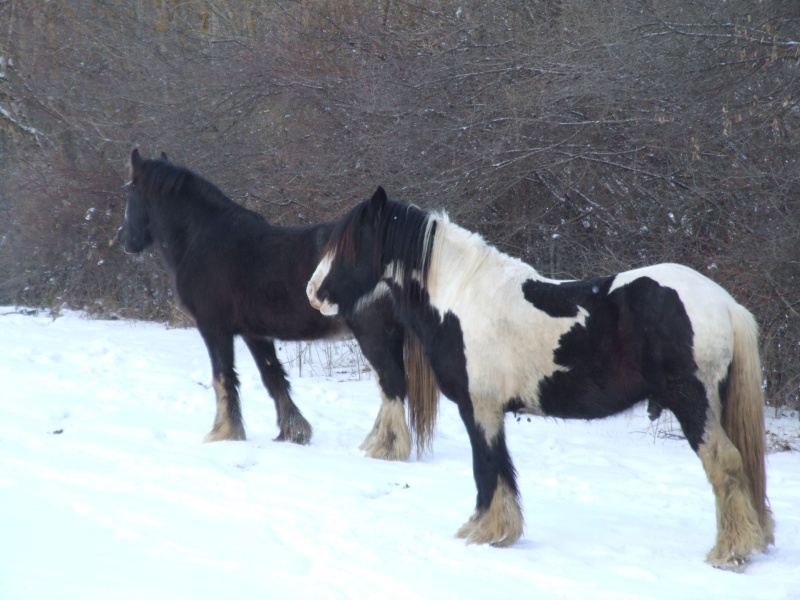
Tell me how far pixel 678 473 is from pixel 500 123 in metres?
4.45

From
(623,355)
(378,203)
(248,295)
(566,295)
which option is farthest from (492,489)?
(248,295)

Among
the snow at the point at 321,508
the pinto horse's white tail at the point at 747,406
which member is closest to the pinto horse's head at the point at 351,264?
the snow at the point at 321,508

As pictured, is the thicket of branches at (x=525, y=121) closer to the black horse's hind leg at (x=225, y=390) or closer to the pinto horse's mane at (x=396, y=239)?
the black horse's hind leg at (x=225, y=390)

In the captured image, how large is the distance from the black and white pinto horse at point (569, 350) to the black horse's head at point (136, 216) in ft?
11.3

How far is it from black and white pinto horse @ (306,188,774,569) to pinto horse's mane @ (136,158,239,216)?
2825 millimetres

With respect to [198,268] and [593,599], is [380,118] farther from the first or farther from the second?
[593,599]

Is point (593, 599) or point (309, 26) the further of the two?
point (309, 26)

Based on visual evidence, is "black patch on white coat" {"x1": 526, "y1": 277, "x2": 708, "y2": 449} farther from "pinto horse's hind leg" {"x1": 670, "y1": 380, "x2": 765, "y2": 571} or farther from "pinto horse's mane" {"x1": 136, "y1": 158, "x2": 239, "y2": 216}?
"pinto horse's mane" {"x1": 136, "y1": 158, "x2": 239, "y2": 216}

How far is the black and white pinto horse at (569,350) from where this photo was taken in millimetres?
4152

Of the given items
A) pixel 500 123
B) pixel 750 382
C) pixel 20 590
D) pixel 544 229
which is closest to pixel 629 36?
pixel 500 123

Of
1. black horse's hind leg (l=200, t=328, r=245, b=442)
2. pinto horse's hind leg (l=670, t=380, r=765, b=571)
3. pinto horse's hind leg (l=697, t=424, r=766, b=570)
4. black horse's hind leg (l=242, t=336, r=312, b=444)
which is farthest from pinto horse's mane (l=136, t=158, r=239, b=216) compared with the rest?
pinto horse's hind leg (l=697, t=424, r=766, b=570)

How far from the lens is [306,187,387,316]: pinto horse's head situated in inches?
200

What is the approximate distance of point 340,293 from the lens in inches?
205

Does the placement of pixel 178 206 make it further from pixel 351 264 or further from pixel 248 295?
pixel 351 264
